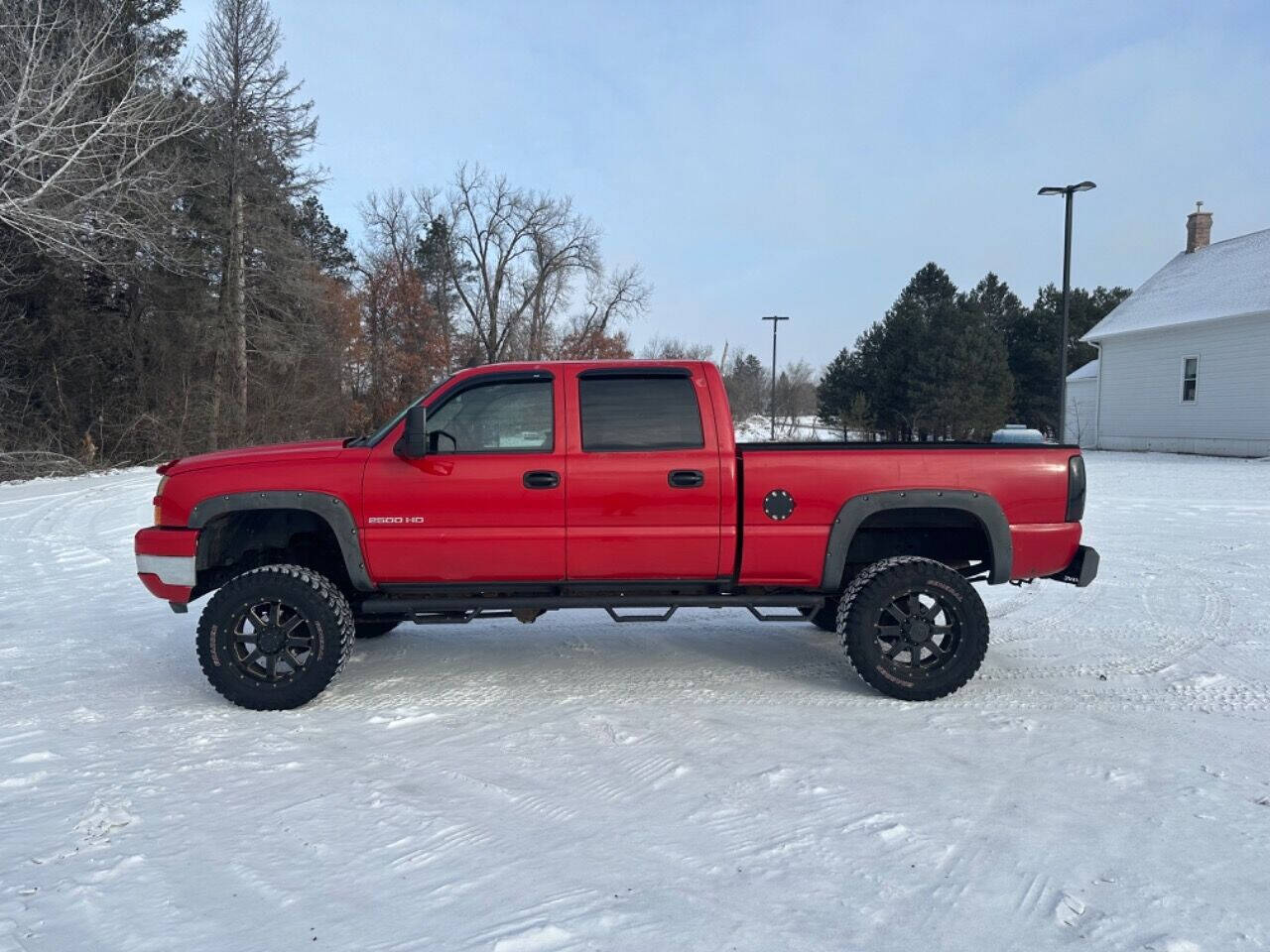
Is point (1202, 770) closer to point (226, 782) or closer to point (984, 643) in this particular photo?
point (984, 643)

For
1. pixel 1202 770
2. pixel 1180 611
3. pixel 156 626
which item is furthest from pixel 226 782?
pixel 1180 611

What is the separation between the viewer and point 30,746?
384 cm

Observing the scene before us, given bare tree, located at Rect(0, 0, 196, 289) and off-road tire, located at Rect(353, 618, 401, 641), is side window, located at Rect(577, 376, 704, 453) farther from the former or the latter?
bare tree, located at Rect(0, 0, 196, 289)

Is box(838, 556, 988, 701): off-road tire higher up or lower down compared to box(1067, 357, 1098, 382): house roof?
lower down

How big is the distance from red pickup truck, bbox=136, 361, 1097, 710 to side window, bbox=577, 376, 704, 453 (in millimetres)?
12

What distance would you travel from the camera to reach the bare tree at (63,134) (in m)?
13.3

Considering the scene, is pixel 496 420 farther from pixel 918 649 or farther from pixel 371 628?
pixel 918 649

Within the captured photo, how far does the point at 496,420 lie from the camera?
15.0ft

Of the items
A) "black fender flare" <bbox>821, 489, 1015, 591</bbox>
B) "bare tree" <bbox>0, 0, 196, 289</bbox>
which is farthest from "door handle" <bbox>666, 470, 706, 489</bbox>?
"bare tree" <bbox>0, 0, 196, 289</bbox>

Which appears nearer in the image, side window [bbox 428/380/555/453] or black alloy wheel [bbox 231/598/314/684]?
black alloy wheel [bbox 231/598/314/684]

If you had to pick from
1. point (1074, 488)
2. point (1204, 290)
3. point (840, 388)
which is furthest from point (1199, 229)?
point (1074, 488)

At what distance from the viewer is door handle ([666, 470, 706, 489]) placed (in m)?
4.42

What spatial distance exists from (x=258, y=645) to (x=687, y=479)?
2509 millimetres

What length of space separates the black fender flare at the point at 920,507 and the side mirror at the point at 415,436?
2292 millimetres
